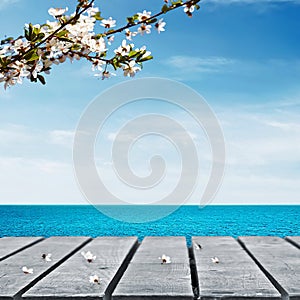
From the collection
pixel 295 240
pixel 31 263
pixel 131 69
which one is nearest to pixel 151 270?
pixel 31 263

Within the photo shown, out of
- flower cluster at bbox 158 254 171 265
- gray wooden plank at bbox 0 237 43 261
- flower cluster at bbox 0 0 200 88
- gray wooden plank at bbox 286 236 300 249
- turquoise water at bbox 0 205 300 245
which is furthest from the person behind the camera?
turquoise water at bbox 0 205 300 245

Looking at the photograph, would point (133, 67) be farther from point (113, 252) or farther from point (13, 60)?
point (113, 252)

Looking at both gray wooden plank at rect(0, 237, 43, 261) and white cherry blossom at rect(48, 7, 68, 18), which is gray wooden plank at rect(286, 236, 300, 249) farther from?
white cherry blossom at rect(48, 7, 68, 18)

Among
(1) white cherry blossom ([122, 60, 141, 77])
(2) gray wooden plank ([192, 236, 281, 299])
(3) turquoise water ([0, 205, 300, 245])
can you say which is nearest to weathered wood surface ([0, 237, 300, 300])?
(2) gray wooden plank ([192, 236, 281, 299])

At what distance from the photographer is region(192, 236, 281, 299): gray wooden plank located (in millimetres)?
2043

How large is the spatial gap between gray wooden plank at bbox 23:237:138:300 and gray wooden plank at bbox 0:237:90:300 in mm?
69

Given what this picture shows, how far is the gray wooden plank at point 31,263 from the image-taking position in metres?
2.21

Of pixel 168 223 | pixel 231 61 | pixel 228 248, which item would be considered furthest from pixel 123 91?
pixel 168 223

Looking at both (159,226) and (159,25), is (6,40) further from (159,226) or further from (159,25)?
(159,226)

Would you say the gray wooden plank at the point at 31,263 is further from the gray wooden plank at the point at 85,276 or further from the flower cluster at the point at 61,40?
the flower cluster at the point at 61,40

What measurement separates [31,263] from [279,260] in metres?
1.43

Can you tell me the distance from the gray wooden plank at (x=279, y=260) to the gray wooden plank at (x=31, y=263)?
116 cm

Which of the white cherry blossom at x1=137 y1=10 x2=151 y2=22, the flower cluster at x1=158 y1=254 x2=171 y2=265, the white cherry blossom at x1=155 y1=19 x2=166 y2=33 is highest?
the white cherry blossom at x1=137 y1=10 x2=151 y2=22

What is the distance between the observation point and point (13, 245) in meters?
3.56
